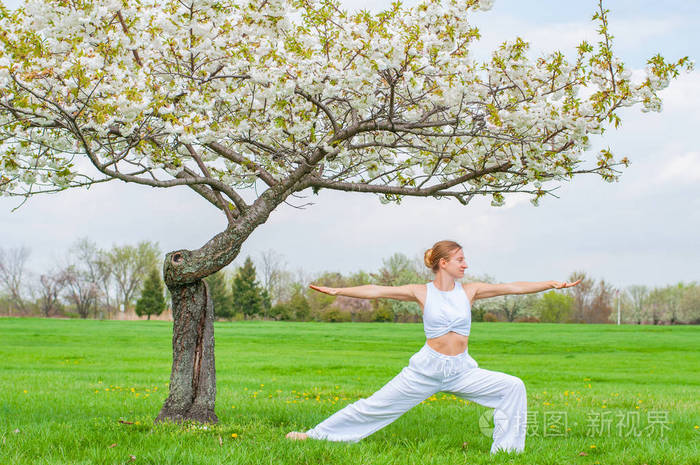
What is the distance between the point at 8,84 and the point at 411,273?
5289cm

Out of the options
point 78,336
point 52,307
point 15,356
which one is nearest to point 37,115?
point 15,356

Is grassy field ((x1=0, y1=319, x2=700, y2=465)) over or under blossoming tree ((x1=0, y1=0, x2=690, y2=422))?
under

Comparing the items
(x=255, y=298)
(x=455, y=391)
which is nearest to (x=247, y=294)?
(x=255, y=298)

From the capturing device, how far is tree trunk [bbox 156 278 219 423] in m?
7.34

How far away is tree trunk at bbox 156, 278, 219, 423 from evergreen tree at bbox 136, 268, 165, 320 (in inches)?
2268

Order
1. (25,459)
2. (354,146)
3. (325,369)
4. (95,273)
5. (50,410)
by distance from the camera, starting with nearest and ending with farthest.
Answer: (25,459)
(354,146)
(50,410)
(325,369)
(95,273)

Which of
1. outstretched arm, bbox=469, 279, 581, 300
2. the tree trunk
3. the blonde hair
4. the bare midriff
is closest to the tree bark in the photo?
the tree trunk

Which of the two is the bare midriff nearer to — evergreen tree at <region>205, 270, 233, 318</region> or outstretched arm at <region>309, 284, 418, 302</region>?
outstretched arm at <region>309, 284, 418, 302</region>

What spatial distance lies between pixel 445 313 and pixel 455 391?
0.80m

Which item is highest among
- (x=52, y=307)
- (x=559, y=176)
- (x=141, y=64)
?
(x=141, y=64)

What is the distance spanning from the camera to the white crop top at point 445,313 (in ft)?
20.1

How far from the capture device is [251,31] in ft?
24.5

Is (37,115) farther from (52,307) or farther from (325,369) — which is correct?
(52,307)

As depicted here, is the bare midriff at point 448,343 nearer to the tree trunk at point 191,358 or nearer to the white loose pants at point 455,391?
the white loose pants at point 455,391
